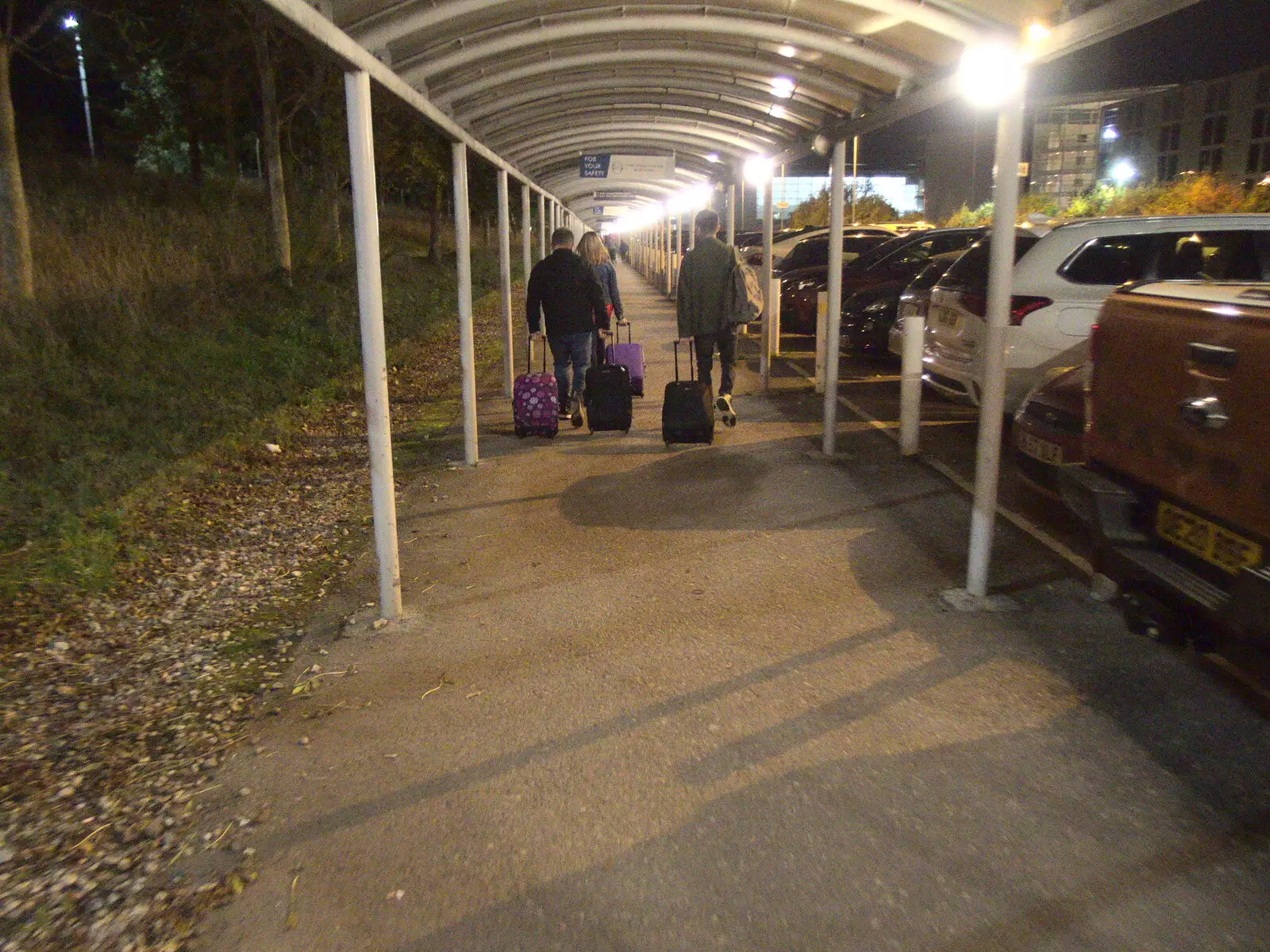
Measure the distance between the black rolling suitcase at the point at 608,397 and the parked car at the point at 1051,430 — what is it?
13.3 feet

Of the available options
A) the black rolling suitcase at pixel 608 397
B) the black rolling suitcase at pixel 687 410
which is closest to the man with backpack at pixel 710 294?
the black rolling suitcase at pixel 687 410

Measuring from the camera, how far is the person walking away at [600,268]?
1054 centimetres

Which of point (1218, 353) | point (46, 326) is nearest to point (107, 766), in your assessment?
point (1218, 353)

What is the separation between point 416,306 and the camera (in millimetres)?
21906

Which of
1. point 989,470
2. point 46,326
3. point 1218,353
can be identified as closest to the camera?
point 1218,353

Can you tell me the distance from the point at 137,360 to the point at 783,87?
6.83 metres

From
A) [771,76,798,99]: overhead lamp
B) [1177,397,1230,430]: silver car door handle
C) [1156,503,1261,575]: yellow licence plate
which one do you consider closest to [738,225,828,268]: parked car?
[771,76,798,99]: overhead lamp

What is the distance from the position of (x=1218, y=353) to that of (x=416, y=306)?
19619 millimetres

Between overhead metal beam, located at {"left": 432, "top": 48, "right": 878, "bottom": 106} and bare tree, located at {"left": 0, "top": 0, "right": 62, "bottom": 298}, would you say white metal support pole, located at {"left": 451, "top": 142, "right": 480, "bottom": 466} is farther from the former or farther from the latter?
bare tree, located at {"left": 0, "top": 0, "right": 62, "bottom": 298}

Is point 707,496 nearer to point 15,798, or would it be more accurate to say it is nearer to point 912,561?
point 912,561

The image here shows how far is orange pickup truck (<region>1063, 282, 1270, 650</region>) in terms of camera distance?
3525mm

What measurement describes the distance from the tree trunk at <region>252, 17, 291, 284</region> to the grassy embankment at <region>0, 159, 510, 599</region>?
1.73 feet

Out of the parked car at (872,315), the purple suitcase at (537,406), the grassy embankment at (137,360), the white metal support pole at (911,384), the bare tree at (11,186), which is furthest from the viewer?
the parked car at (872,315)

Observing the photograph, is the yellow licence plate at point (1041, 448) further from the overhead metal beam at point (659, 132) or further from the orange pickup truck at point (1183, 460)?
the overhead metal beam at point (659, 132)
